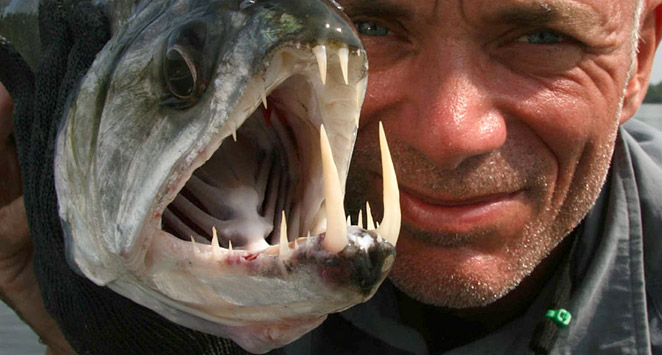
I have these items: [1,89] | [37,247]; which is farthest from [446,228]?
[1,89]

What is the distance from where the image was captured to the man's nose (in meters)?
2.20

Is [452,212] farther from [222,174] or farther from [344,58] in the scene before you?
[344,58]

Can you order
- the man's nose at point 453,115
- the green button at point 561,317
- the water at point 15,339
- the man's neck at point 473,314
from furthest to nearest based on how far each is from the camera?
1. the water at point 15,339
2. the man's neck at point 473,314
3. the green button at point 561,317
4. the man's nose at point 453,115

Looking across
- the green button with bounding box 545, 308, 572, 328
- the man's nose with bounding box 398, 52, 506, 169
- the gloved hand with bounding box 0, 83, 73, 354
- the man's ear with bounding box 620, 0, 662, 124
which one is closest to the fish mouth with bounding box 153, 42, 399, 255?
the man's nose with bounding box 398, 52, 506, 169

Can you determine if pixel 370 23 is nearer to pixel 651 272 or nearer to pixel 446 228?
pixel 446 228

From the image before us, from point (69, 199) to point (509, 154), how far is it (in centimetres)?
128

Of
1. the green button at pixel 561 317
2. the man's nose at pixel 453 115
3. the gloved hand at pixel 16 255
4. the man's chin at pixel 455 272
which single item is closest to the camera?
the man's nose at pixel 453 115

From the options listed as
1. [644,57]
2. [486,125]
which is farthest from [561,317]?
[644,57]

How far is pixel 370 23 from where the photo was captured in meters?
2.42

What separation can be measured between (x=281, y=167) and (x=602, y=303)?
5.23 ft

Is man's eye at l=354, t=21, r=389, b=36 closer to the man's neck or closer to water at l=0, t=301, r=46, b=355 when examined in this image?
the man's neck

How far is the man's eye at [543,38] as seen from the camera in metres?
2.37

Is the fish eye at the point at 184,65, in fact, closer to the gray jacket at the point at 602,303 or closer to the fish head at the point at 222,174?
the fish head at the point at 222,174

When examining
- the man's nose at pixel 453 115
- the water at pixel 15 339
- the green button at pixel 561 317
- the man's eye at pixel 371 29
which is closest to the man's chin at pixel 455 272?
the green button at pixel 561 317
